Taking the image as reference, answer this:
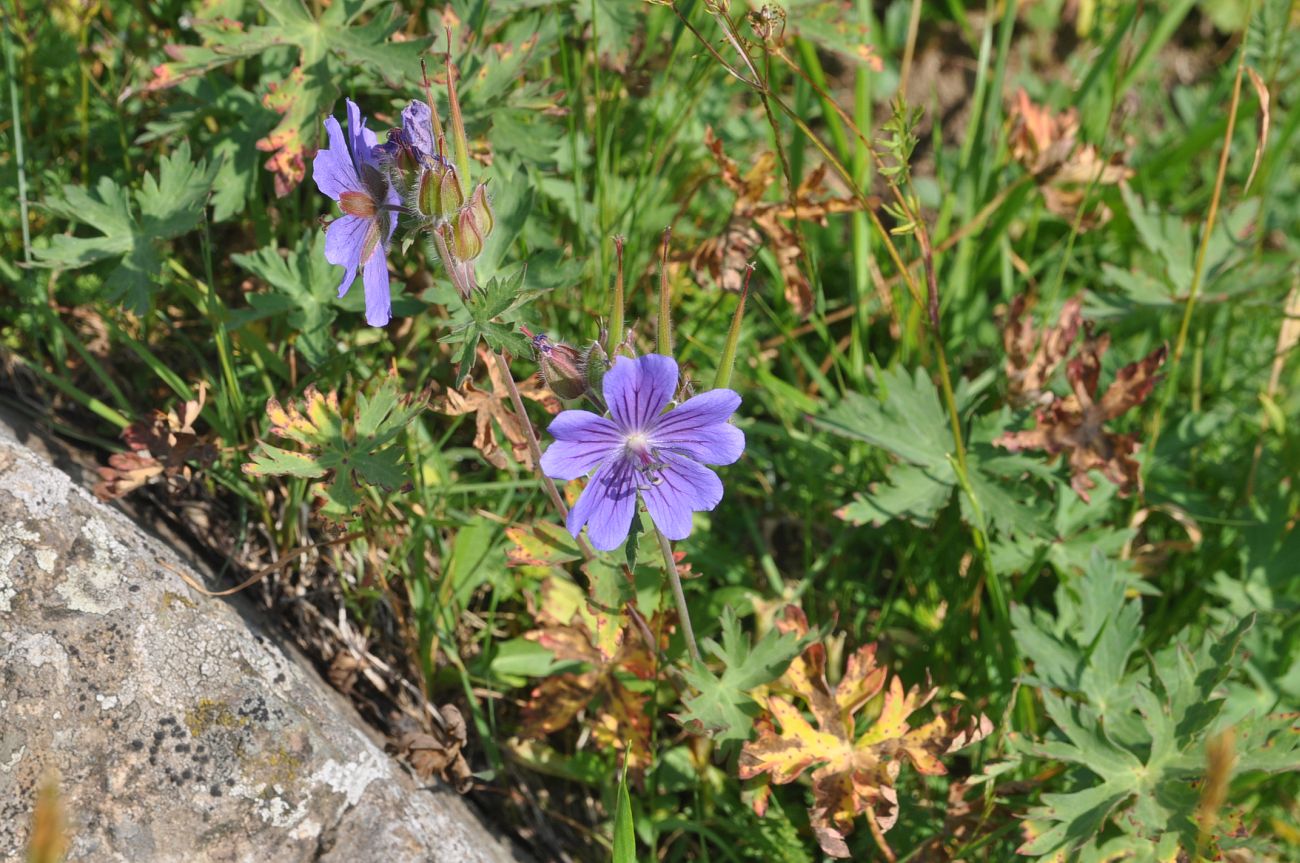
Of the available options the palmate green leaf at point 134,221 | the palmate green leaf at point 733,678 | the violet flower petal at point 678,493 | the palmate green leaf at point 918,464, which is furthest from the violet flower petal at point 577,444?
the palmate green leaf at point 134,221

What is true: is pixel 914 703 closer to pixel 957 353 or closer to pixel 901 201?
pixel 901 201

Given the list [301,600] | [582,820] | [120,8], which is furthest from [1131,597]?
[120,8]

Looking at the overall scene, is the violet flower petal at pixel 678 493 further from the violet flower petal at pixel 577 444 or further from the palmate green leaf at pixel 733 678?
the palmate green leaf at pixel 733 678

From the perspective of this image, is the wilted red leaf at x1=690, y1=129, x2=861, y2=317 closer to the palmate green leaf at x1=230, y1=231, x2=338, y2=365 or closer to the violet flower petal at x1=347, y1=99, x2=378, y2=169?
the palmate green leaf at x1=230, y1=231, x2=338, y2=365

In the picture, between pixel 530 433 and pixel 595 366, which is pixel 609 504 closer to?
pixel 595 366

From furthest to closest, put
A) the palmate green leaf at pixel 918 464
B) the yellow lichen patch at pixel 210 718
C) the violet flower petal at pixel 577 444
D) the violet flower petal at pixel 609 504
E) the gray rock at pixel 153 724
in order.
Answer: the palmate green leaf at pixel 918 464 < the yellow lichen patch at pixel 210 718 < the gray rock at pixel 153 724 < the violet flower petal at pixel 609 504 < the violet flower petal at pixel 577 444
